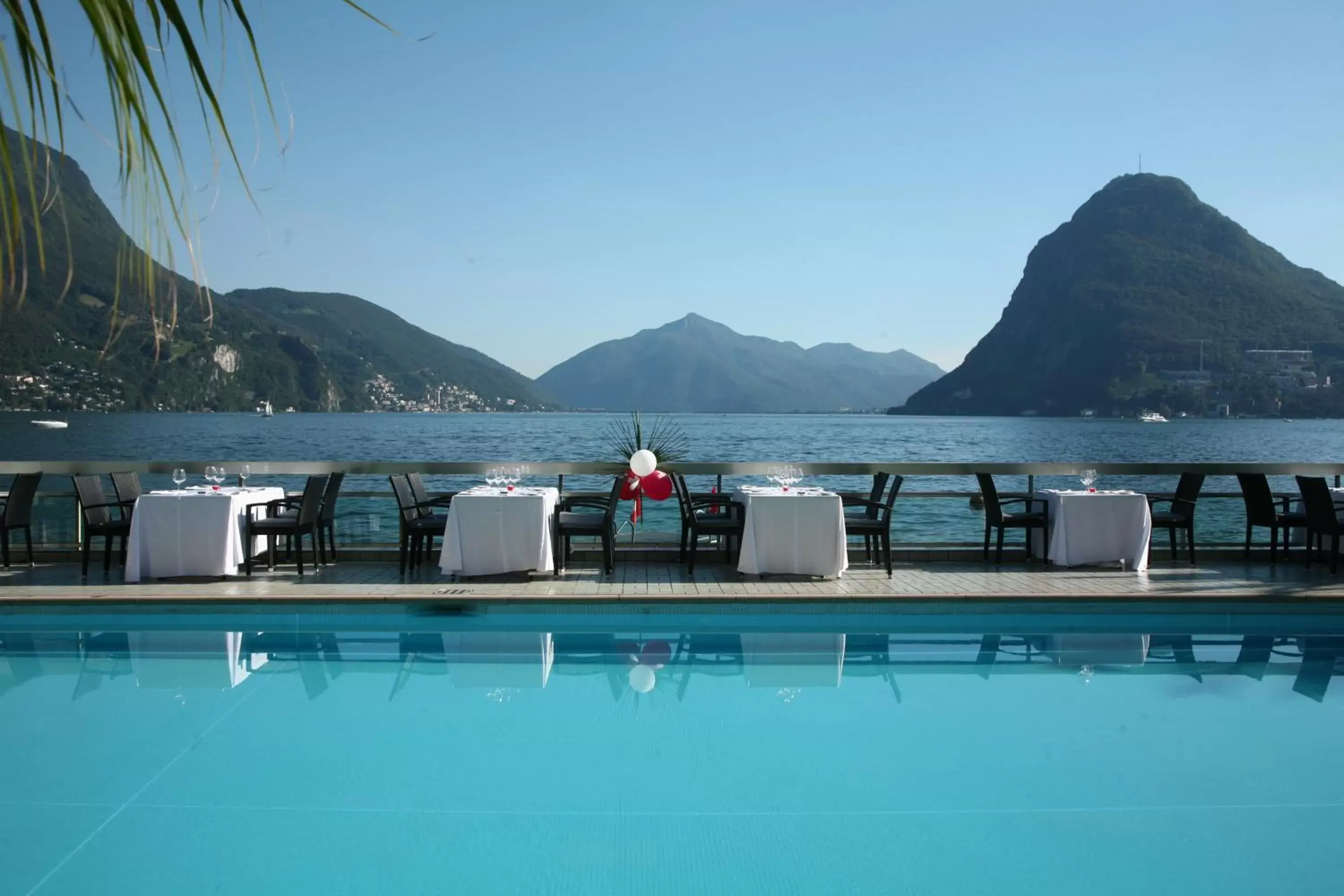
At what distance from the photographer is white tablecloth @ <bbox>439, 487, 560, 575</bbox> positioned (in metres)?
8.44

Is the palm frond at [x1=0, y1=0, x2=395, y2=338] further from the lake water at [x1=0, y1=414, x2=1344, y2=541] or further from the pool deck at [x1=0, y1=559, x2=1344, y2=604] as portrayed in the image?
the lake water at [x1=0, y1=414, x2=1344, y2=541]

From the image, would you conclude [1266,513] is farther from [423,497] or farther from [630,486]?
[423,497]

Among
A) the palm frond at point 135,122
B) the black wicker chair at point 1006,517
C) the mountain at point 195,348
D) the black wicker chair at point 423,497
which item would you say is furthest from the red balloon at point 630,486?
the palm frond at point 135,122

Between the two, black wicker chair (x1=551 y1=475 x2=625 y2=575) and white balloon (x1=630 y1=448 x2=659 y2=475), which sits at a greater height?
white balloon (x1=630 y1=448 x2=659 y2=475)

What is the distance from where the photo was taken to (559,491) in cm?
941

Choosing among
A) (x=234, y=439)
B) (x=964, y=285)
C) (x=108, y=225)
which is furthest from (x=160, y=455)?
(x=108, y=225)

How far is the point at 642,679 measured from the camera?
6.23 meters

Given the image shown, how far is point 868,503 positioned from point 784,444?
150 ft

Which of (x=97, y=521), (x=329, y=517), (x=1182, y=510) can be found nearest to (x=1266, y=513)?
(x=1182, y=510)

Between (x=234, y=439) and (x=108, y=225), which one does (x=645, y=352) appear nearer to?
(x=234, y=439)

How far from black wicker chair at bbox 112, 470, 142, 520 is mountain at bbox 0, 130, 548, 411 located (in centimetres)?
69

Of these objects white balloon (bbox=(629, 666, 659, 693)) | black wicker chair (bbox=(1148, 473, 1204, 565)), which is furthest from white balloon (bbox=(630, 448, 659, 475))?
black wicker chair (bbox=(1148, 473, 1204, 565))

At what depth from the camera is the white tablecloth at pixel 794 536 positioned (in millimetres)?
8500

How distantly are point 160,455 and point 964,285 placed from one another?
3831 cm
